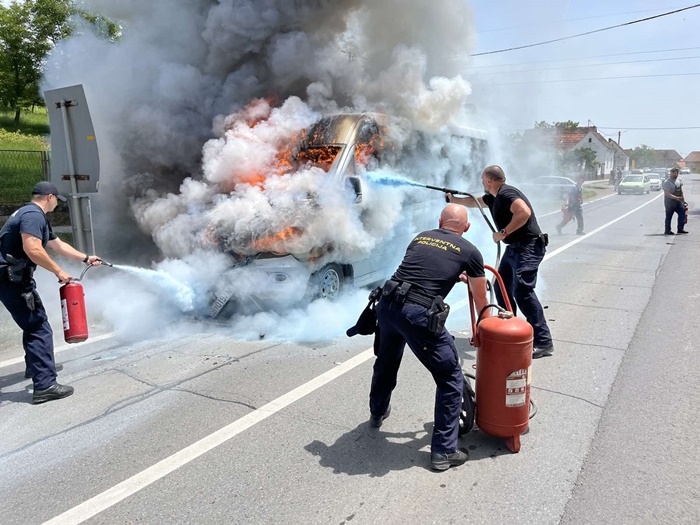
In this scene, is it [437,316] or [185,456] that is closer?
[437,316]

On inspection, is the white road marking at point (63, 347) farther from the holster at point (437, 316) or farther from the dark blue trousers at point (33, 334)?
the holster at point (437, 316)

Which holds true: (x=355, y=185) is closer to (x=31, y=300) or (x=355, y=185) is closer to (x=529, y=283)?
(x=529, y=283)

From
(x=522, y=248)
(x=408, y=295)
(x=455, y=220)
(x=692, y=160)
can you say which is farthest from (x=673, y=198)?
(x=692, y=160)

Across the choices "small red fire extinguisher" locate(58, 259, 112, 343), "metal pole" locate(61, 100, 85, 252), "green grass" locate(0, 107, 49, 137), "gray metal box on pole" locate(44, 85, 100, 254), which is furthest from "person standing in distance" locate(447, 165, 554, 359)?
"green grass" locate(0, 107, 49, 137)

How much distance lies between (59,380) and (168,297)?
164 cm

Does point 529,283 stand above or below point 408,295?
below

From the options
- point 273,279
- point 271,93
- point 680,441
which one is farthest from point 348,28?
point 680,441

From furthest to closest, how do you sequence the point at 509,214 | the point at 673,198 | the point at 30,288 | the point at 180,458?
the point at 673,198
the point at 509,214
the point at 30,288
the point at 180,458

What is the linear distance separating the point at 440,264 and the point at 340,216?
8.93 feet

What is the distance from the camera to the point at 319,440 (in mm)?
3547

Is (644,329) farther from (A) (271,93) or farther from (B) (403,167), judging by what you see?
(A) (271,93)

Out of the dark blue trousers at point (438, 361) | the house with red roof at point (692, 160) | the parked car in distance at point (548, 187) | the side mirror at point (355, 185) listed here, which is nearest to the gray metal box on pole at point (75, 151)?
the side mirror at point (355, 185)

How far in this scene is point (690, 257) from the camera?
10.6 m

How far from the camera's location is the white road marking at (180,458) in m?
2.86
